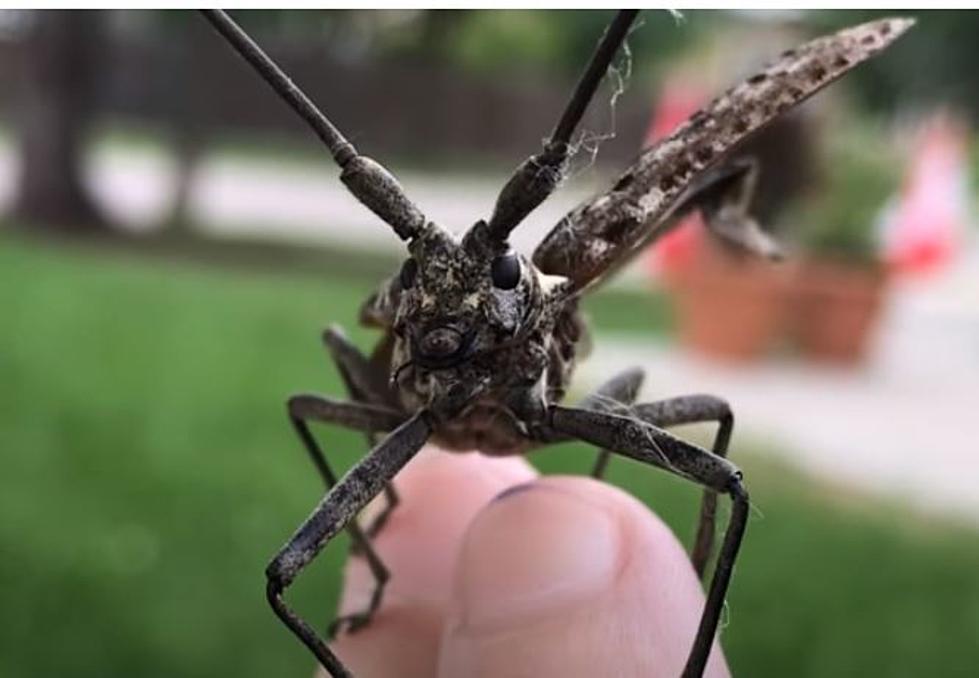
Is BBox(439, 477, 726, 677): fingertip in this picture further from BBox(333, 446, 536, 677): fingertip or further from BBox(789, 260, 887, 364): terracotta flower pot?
BBox(789, 260, 887, 364): terracotta flower pot

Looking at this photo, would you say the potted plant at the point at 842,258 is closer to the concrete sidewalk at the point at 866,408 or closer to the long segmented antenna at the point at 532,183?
the concrete sidewalk at the point at 866,408

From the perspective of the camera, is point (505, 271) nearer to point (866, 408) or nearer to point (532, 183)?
point (532, 183)

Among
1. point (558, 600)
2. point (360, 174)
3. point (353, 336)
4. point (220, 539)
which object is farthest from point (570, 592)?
point (220, 539)

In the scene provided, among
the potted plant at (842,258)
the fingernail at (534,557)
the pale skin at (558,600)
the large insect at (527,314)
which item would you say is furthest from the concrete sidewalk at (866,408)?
the large insect at (527,314)

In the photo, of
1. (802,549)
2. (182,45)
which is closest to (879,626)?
(802,549)

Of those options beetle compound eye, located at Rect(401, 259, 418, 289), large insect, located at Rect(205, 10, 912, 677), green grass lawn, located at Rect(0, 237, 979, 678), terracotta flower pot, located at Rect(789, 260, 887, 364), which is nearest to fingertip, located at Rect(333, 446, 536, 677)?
large insect, located at Rect(205, 10, 912, 677)

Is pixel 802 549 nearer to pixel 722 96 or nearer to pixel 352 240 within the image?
pixel 722 96
